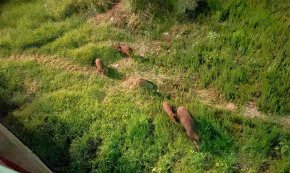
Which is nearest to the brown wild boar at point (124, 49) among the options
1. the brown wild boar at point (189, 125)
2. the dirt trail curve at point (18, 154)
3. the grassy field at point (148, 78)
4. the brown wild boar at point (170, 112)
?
the grassy field at point (148, 78)

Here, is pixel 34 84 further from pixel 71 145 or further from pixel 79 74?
pixel 71 145

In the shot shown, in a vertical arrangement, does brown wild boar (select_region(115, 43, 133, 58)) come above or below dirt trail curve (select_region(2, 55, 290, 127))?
above

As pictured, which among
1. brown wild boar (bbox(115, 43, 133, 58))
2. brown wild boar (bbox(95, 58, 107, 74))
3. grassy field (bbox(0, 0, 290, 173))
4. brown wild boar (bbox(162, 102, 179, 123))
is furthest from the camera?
brown wild boar (bbox(115, 43, 133, 58))

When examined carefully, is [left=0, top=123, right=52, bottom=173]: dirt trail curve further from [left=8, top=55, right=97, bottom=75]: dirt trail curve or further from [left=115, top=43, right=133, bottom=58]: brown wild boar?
[left=115, top=43, right=133, bottom=58]: brown wild boar

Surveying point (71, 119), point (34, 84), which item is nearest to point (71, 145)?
point (71, 119)

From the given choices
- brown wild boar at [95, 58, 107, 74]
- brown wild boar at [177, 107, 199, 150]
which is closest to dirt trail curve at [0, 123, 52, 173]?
brown wild boar at [95, 58, 107, 74]

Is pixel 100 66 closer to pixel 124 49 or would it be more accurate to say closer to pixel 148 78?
pixel 124 49
